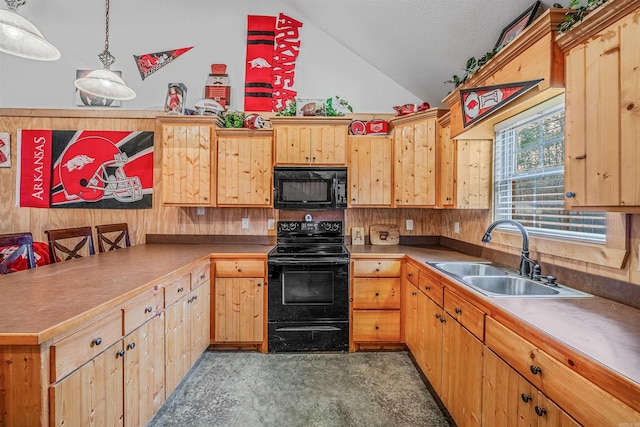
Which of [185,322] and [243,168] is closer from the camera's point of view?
[185,322]

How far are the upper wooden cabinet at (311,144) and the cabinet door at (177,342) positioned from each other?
160cm

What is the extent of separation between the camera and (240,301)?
108 inches

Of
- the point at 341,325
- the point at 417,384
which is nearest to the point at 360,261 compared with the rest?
the point at 341,325

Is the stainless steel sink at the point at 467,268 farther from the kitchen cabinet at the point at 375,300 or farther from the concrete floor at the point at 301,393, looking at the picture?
the concrete floor at the point at 301,393

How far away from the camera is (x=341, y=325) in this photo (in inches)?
107

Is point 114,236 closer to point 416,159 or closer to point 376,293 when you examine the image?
point 376,293

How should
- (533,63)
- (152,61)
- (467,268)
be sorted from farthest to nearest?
(152,61)
(467,268)
(533,63)

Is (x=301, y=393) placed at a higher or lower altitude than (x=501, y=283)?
lower

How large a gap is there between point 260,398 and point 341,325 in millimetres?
924

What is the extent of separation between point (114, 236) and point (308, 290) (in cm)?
228

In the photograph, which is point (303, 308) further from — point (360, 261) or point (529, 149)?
point (529, 149)

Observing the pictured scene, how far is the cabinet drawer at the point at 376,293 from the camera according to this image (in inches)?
109

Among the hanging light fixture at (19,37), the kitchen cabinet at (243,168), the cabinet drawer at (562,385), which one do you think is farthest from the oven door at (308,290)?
the hanging light fixture at (19,37)

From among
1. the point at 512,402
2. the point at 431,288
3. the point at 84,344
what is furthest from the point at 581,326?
the point at 84,344
